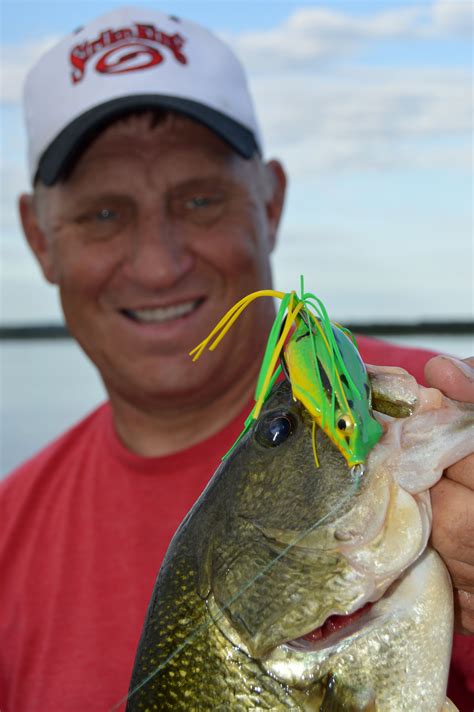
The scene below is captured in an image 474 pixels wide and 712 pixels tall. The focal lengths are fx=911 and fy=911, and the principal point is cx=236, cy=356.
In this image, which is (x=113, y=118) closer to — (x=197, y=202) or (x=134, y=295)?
(x=197, y=202)

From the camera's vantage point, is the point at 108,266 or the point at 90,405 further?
the point at 90,405

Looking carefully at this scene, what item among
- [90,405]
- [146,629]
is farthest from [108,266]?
[90,405]

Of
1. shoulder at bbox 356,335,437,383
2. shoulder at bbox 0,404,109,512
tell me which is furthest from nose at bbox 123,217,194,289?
shoulder at bbox 0,404,109,512

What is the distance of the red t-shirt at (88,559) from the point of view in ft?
10.8

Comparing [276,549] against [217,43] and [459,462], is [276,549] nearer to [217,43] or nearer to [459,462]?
[459,462]

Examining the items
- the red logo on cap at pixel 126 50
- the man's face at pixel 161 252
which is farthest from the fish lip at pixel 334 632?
the red logo on cap at pixel 126 50

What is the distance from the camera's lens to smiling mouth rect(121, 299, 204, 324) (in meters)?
3.87

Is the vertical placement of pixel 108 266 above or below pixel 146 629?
above

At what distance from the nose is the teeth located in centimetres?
14

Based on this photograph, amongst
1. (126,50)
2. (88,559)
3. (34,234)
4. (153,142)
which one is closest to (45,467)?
(88,559)

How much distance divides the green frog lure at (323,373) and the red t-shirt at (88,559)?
5.80ft

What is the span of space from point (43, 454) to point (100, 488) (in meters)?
0.58

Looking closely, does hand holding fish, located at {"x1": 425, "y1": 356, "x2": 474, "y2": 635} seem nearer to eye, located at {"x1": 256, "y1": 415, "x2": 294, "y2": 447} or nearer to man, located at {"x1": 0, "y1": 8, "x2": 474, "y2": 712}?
eye, located at {"x1": 256, "y1": 415, "x2": 294, "y2": 447}

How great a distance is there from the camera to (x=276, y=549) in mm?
1799
